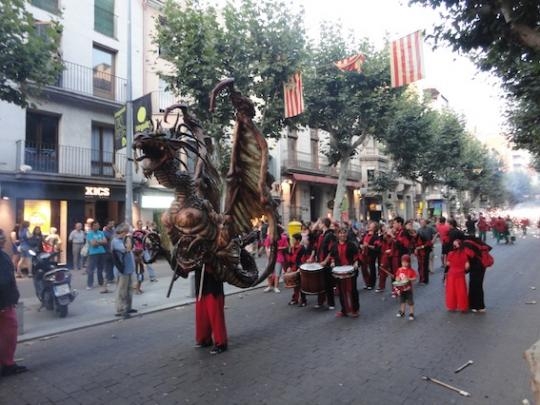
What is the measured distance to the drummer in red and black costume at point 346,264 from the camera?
7848 millimetres

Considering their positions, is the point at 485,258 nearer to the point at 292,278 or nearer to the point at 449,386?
the point at 292,278

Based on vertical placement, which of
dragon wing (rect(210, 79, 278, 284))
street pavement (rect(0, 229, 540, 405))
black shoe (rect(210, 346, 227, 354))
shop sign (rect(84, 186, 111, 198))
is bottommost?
street pavement (rect(0, 229, 540, 405))

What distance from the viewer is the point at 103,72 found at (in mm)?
18719

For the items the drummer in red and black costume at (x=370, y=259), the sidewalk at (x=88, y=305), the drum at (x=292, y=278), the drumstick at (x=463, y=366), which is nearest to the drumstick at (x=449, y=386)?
the drumstick at (x=463, y=366)

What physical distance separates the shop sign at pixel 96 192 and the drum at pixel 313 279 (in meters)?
12.1

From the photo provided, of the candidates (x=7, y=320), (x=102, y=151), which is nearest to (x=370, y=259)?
(x=7, y=320)

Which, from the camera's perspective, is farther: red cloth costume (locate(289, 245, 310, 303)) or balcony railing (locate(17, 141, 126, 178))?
balcony railing (locate(17, 141, 126, 178))

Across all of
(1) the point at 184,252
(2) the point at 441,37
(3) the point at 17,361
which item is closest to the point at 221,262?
(1) the point at 184,252

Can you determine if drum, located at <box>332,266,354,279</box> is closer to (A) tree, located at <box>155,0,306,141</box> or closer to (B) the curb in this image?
(B) the curb

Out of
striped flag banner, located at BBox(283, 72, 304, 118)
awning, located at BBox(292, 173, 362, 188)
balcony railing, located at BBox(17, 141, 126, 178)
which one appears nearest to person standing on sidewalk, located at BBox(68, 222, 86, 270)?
balcony railing, located at BBox(17, 141, 126, 178)

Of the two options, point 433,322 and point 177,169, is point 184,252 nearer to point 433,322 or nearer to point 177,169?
point 177,169

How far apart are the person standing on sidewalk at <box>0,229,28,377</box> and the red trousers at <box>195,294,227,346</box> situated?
2.40m

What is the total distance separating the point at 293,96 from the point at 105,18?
38.8ft

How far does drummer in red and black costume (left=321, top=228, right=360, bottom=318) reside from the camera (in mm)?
7848
